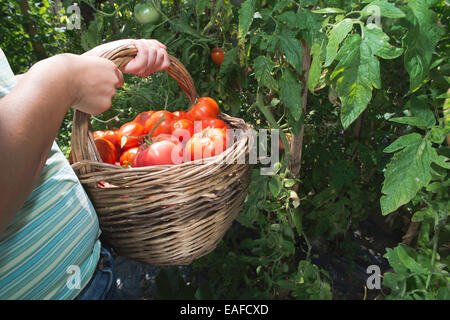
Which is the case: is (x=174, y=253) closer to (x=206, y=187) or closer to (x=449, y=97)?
(x=206, y=187)

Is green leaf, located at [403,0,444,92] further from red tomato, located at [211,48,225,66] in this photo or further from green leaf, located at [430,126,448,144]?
red tomato, located at [211,48,225,66]

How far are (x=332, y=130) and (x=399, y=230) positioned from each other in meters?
0.57

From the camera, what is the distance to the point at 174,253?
0.67 m

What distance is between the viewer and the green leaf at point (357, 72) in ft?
1.45

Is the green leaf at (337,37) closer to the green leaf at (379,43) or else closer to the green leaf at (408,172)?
the green leaf at (379,43)

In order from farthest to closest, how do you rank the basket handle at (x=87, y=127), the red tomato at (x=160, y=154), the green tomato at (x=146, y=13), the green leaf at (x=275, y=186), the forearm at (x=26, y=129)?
the green tomato at (x=146, y=13), the green leaf at (x=275, y=186), the red tomato at (x=160, y=154), the basket handle at (x=87, y=127), the forearm at (x=26, y=129)

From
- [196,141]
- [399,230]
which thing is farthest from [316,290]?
[399,230]

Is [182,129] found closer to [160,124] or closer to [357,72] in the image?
[160,124]

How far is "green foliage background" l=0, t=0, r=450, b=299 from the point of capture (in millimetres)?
466

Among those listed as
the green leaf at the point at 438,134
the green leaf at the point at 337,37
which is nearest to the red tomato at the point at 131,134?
the green leaf at the point at 337,37

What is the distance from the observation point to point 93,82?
0.52m

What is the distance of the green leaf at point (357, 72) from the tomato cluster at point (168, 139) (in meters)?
0.33

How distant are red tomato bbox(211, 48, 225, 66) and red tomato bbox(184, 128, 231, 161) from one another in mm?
378

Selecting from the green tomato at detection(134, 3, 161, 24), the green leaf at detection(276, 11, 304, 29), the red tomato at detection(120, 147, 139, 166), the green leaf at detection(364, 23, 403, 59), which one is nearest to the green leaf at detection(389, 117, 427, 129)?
the green leaf at detection(364, 23, 403, 59)
